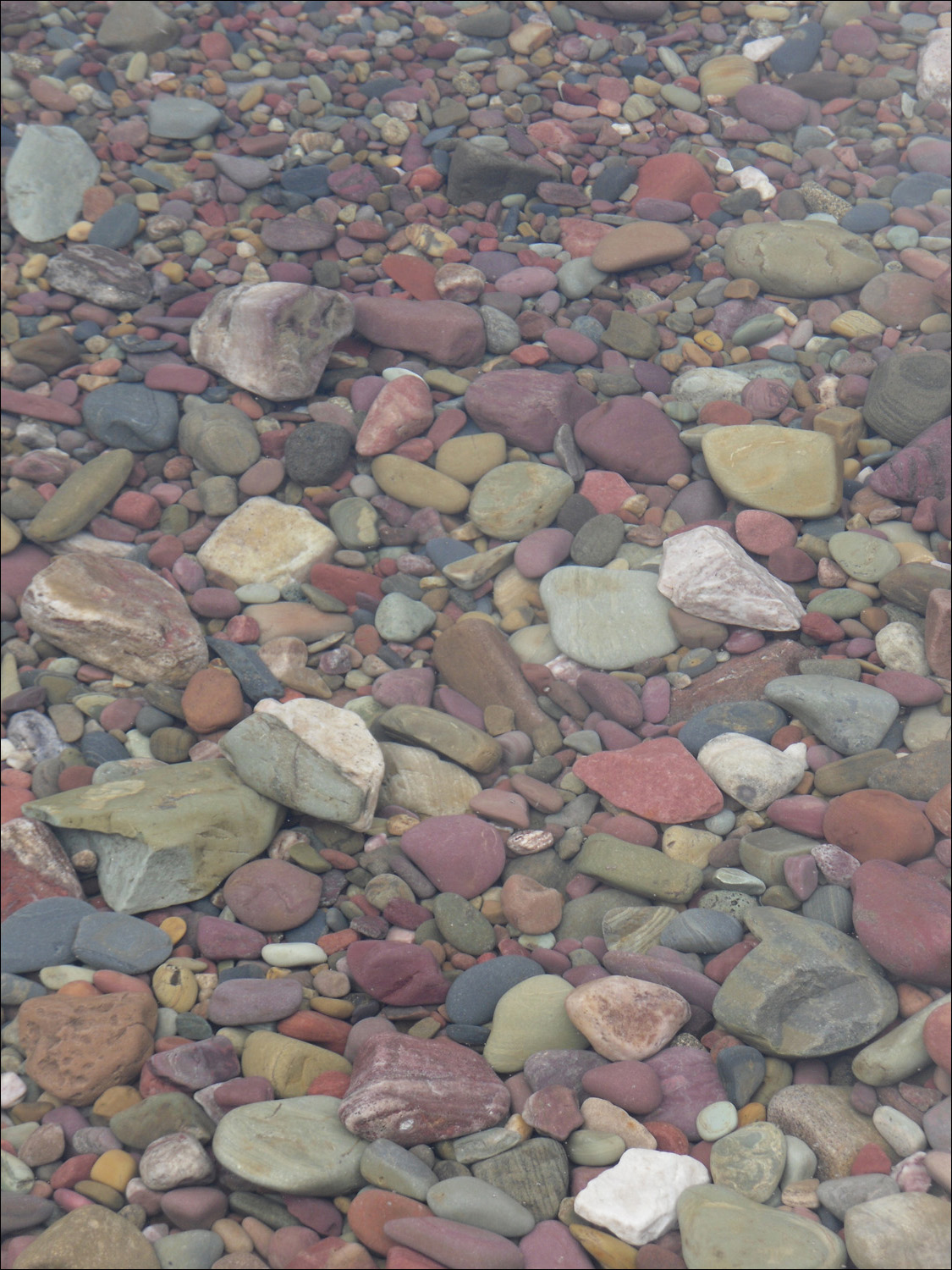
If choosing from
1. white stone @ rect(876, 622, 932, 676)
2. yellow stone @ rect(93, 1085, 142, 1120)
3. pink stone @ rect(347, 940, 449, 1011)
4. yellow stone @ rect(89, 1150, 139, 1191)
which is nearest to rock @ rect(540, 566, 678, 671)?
white stone @ rect(876, 622, 932, 676)

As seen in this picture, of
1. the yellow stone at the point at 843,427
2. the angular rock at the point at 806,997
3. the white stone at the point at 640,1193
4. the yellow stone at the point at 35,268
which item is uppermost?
the yellow stone at the point at 35,268

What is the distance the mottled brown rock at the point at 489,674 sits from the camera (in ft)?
10.6

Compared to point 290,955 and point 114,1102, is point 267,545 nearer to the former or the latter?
point 290,955

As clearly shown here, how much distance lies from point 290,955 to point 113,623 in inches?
51.3

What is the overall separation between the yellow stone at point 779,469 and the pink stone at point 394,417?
1.15 m

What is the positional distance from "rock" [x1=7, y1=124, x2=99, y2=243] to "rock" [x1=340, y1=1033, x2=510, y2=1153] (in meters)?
4.07

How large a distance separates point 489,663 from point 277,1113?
5.10 feet

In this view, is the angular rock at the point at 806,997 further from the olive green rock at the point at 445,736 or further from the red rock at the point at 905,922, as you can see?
the olive green rock at the point at 445,736

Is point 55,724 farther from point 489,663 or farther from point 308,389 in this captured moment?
point 308,389

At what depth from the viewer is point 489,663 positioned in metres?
3.30

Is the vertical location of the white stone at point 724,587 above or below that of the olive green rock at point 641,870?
above

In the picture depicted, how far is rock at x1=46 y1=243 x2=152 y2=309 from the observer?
4.37 meters

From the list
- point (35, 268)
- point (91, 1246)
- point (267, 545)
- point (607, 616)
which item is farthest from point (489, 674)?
point (35, 268)

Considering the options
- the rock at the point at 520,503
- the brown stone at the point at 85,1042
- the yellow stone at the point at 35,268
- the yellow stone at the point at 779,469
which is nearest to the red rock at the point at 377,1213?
the brown stone at the point at 85,1042
